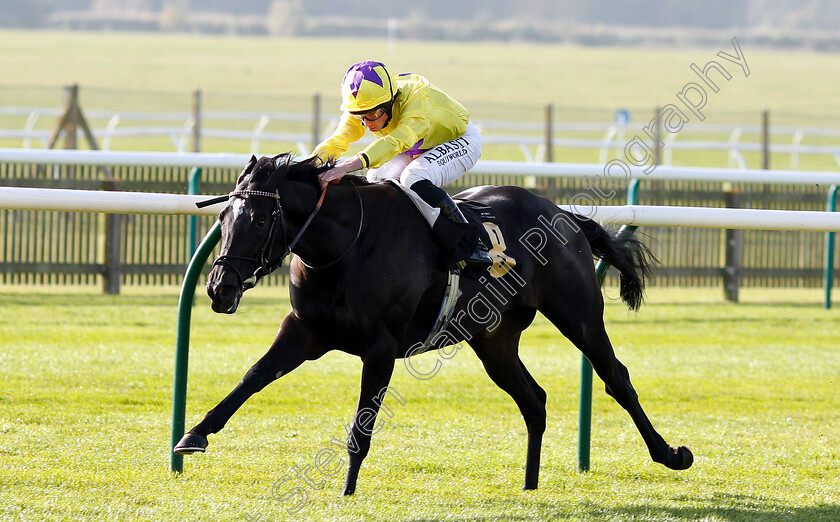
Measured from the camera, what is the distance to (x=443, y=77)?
172 feet

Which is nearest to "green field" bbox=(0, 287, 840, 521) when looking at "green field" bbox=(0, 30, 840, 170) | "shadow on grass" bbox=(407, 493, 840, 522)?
"shadow on grass" bbox=(407, 493, 840, 522)

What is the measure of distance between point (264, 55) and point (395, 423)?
2359 inches

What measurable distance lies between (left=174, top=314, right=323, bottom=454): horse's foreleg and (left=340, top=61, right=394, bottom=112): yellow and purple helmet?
0.86 m

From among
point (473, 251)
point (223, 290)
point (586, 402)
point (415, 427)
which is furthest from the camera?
point (415, 427)

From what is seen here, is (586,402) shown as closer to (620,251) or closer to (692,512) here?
(620,251)

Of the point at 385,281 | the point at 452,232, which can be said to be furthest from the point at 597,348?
the point at 385,281

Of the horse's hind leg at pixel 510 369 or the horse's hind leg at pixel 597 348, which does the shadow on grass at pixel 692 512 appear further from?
the horse's hind leg at pixel 510 369

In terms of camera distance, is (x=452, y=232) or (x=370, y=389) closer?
(x=370, y=389)

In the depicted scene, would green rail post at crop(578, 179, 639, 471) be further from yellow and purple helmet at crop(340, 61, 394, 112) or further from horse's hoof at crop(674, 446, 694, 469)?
yellow and purple helmet at crop(340, 61, 394, 112)

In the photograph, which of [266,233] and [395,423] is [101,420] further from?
[266,233]

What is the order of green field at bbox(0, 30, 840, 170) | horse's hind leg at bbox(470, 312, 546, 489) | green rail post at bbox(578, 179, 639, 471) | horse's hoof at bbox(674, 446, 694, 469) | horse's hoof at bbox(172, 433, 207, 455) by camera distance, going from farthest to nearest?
green field at bbox(0, 30, 840, 170) → green rail post at bbox(578, 179, 639, 471) → horse's hind leg at bbox(470, 312, 546, 489) → horse's hoof at bbox(674, 446, 694, 469) → horse's hoof at bbox(172, 433, 207, 455)

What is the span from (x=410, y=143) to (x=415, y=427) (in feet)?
6.42

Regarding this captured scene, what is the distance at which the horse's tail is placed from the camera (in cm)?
488

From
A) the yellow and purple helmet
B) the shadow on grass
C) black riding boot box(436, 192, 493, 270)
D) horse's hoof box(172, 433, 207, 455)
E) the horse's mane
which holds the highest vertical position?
the yellow and purple helmet
